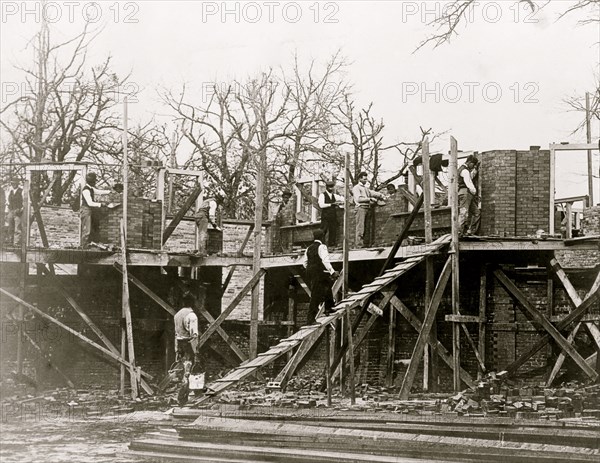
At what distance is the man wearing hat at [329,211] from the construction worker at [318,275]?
3.25 m

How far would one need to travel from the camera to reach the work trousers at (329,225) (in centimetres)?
2016

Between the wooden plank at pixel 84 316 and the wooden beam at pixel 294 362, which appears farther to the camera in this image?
the wooden plank at pixel 84 316

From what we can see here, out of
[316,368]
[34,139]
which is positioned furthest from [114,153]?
[316,368]

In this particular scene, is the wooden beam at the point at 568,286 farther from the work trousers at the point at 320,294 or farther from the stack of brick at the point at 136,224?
the stack of brick at the point at 136,224

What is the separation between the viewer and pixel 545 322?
1698 centimetres

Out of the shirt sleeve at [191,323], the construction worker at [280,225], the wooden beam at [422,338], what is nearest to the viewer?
the wooden beam at [422,338]

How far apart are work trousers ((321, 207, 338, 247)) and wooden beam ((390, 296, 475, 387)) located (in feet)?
7.87

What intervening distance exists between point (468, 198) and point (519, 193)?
876mm

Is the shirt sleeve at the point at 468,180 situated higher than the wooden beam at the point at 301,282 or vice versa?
the shirt sleeve at the point at 468,180

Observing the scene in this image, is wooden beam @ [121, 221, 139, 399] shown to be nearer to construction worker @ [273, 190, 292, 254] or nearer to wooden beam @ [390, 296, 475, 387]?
wooden beam @ [390, 296, 475, 387]

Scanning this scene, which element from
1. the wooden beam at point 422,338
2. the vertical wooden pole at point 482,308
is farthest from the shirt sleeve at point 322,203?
the wooden beam at point 422,338

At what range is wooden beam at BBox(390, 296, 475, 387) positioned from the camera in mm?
17281

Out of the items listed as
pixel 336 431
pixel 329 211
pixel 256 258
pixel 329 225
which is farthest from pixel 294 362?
pixel 336 431

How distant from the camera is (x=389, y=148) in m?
41.9
